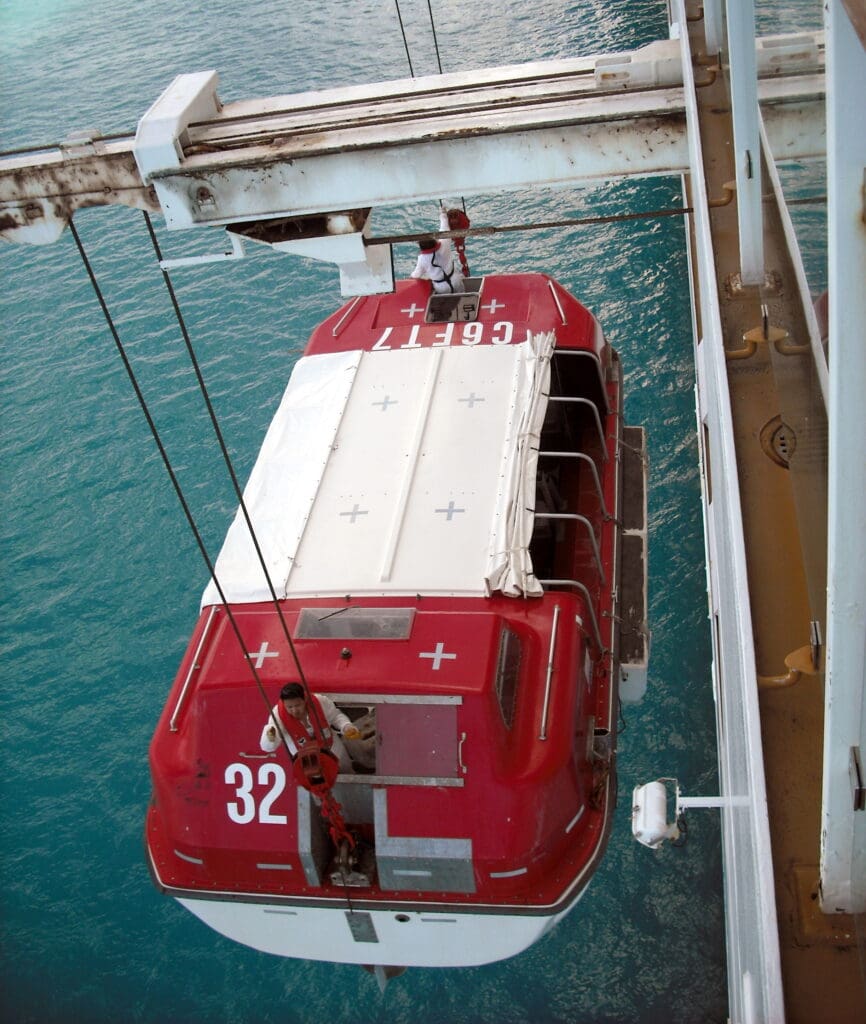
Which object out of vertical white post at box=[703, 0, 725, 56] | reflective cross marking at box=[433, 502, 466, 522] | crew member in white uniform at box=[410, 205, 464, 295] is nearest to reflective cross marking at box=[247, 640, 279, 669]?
reflective cross marking at box=[433, 502, 466, 522]

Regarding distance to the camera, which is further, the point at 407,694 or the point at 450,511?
the point at 450,511

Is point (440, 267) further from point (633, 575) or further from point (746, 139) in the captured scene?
point (746, 139)

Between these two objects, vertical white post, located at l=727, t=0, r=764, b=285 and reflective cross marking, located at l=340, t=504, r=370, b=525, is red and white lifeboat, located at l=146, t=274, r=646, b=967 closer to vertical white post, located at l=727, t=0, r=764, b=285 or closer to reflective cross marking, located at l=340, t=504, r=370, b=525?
reflective cross marking, located at l=340, t=504, r=370, b=525

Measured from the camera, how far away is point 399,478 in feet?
22.8

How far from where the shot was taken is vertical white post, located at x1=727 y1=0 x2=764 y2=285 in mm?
4340

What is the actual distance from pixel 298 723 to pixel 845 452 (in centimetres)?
386

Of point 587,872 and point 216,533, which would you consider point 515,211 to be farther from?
point 587,872

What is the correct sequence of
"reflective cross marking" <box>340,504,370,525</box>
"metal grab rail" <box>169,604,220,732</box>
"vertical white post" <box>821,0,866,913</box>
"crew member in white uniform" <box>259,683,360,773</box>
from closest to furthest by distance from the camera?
"vertical white post" <box>821,0,866,913</box> → "crew member in white uniform" <box>259,683,360,773</box> → "metal grab rail" <box>169,604,220,732</box> → "reflective cross marking" <box>340,504,370,525</box>

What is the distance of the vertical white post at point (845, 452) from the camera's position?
1.70 metres

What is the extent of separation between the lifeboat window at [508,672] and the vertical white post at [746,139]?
2.36 metres

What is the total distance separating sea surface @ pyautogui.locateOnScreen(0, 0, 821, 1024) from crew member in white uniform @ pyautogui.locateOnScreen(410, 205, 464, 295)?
2.70 meters

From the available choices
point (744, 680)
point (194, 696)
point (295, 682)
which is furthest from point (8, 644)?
point (744, 680)

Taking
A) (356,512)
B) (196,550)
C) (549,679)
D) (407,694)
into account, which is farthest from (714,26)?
(196,550)

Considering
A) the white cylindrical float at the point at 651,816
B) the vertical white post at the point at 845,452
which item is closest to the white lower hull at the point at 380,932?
the white cylindrical float at the point at 651,816
